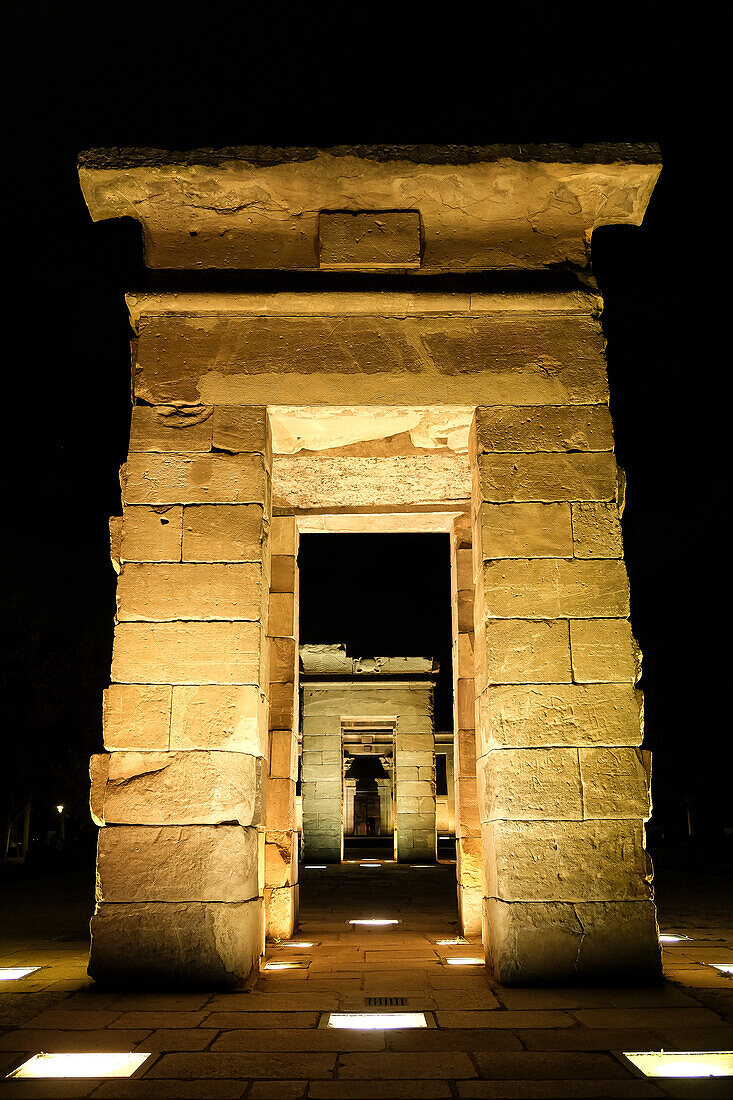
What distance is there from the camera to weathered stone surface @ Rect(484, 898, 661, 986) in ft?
17.3

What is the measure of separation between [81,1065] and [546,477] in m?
4.51

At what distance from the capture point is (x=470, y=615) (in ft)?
28.4

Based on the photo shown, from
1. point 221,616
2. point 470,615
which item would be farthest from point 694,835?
point 221,616

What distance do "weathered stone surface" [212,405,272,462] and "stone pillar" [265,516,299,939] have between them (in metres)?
2.64

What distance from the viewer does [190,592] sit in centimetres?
590

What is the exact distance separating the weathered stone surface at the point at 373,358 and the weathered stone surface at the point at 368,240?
38 cm

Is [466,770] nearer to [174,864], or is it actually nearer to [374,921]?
[374,921]

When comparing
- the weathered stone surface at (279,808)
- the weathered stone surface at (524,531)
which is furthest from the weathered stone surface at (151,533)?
the weathered stone surface at (279,808)

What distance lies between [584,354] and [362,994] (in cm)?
470

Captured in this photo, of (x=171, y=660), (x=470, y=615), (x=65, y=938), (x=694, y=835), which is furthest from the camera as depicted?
(x=694, y=835)

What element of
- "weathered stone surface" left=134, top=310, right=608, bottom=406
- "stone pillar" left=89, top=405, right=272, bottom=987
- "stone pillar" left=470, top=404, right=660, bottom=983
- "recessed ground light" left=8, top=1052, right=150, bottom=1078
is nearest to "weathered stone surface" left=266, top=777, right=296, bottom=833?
"stone pillar" left=89, top=405, right=272, bottom=987

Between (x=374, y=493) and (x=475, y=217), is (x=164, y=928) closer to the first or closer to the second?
(x=374, y=493)

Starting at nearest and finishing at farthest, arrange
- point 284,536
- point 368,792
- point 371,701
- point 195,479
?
point 195,479
point 284,536
point 371,701
point 368,792

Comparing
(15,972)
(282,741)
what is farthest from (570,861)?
(15,972)
